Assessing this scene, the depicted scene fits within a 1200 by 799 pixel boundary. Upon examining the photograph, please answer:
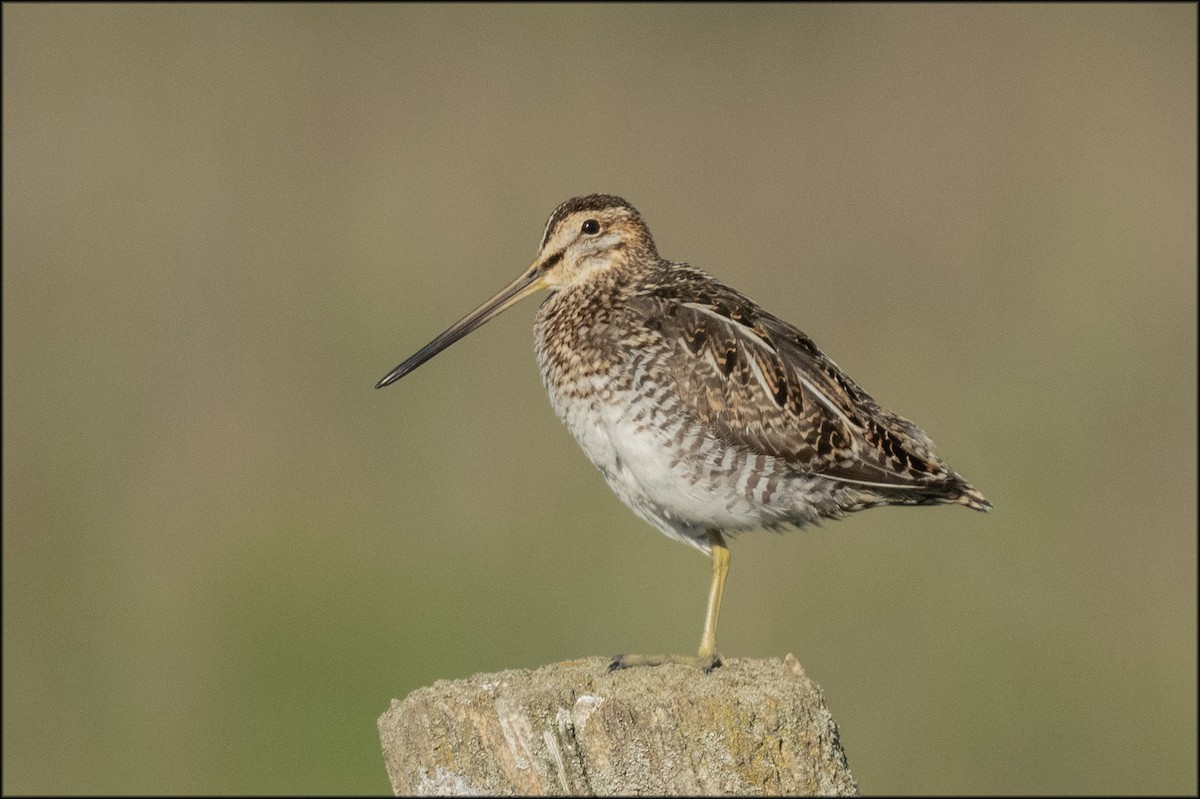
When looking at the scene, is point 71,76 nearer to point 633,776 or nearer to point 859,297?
point 859,297

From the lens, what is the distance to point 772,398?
4914 mm

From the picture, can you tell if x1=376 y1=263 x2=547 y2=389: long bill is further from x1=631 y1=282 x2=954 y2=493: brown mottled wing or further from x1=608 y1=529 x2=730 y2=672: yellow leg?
x1=608 y1=529 x2=730 y2=672: yellow leg

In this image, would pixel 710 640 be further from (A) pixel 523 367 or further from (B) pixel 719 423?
(A) pixel 523 367

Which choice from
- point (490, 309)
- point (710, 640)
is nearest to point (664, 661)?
point (710, 640)

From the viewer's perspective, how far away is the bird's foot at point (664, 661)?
4.25 metres

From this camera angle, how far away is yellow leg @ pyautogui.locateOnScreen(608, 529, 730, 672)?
433cm

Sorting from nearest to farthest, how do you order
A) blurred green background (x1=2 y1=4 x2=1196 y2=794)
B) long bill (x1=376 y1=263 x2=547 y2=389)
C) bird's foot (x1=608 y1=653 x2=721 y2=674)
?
bird's foot (x1=608 y1=653 x2=721 y2=674), long bill (x1=376 y1=263 x2=547 y2=389), blurred green background (x1=2 y1=4 x2=1196 y2=794)

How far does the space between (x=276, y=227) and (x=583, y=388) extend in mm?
4519

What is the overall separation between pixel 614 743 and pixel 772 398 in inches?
59.2

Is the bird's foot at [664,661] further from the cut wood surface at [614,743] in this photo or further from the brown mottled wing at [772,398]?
the brown mottled wing at [772,398]

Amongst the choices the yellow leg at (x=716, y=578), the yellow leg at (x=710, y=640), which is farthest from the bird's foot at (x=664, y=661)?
the yellow leg at (x=716, y=578)

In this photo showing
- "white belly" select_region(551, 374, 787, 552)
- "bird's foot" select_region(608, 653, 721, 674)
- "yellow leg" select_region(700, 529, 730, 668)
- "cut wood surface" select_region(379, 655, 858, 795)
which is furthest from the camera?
"yellow leg" select_region(700, 529, 730, 668)

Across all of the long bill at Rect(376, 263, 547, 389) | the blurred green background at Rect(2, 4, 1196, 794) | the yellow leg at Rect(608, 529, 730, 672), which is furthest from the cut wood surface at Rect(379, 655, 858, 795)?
the blurred green background at Rect(2, 4, 1196, 794)

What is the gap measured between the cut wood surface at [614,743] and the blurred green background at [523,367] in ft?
11.3
